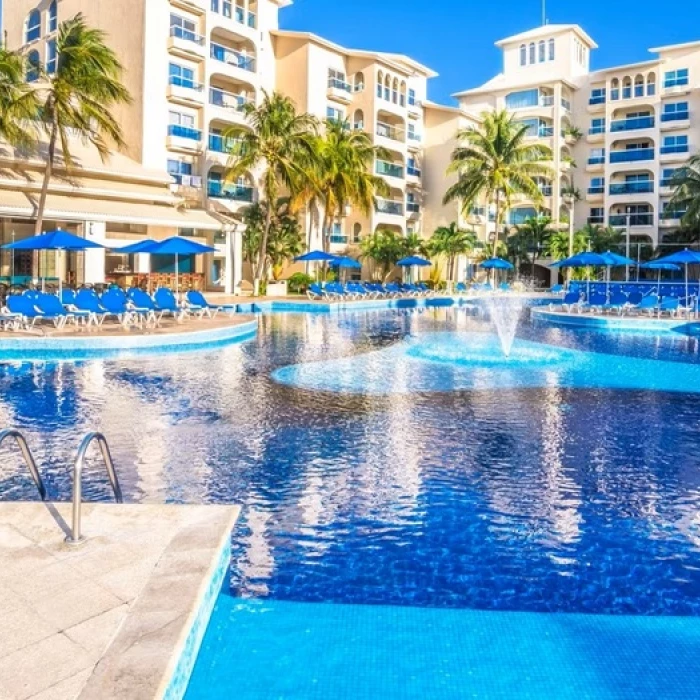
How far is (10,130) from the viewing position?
23.5 metres

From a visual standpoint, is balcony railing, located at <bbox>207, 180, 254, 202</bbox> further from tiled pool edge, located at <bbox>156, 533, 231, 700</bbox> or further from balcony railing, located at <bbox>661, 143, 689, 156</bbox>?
tiled pool edge, located at <bbox>156, 533, 231, 700</bbox>

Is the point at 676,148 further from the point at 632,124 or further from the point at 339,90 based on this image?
the point at 339,90

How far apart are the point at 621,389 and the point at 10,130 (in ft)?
65.3

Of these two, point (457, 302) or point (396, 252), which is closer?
point (457, 302)

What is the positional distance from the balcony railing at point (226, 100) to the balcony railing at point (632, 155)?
103 ft

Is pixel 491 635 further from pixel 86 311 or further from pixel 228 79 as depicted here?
pixel 228 79

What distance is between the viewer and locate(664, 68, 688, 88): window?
56.5 meters

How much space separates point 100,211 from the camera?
2773 cm

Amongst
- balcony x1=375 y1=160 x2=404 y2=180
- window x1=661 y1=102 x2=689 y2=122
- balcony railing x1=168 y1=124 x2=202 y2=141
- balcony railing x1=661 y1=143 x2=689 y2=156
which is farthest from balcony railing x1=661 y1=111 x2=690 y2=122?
balcony railing x1=168 y1=124 x2=202 y2=141

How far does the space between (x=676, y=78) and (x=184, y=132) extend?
3929 cm

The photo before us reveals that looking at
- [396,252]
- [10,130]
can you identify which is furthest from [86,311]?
[396,252]

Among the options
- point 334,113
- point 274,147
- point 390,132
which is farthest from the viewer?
point 390,132

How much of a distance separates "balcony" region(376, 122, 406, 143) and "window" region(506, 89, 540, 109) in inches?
590

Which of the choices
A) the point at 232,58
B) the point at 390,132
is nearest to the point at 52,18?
the point at 232,58
